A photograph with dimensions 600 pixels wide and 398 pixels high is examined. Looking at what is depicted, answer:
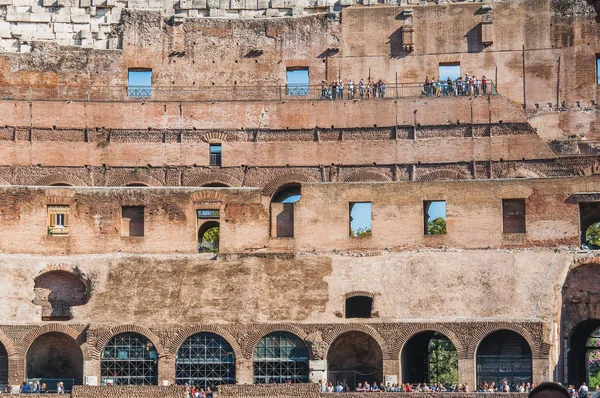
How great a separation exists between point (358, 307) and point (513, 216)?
6813 mm

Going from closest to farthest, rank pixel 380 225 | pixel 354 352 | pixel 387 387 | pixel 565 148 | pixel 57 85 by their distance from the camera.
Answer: pixel 387 387 → pixel 354 352 → pixel 380 225 → pixel 565 148 → pixel 57 85

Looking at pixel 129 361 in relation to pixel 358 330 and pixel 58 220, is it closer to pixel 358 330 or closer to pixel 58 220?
pixel 358 330

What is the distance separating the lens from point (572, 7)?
43.6m

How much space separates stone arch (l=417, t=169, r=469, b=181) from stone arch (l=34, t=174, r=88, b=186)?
13694 mm

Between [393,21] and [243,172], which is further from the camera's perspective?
[393,21]

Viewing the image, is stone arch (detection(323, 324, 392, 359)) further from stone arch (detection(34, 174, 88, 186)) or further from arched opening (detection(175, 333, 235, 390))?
stone arch (detection(34, 174, 88, 186))

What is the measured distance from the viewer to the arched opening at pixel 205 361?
32.3 metres

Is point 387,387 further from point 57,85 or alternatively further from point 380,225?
point 57,85

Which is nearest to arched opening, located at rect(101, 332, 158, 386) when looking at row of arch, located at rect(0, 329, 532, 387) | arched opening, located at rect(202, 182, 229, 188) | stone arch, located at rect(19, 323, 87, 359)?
row of arch, located at rect(0, 329, 532, 387)

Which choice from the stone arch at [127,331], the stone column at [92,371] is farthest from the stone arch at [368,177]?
the stone column at [92,371]

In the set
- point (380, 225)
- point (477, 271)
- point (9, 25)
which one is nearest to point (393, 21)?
point (380, 225)

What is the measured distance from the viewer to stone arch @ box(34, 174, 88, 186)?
4150cm

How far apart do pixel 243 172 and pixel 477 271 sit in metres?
11.3

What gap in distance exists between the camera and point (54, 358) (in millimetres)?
35031
